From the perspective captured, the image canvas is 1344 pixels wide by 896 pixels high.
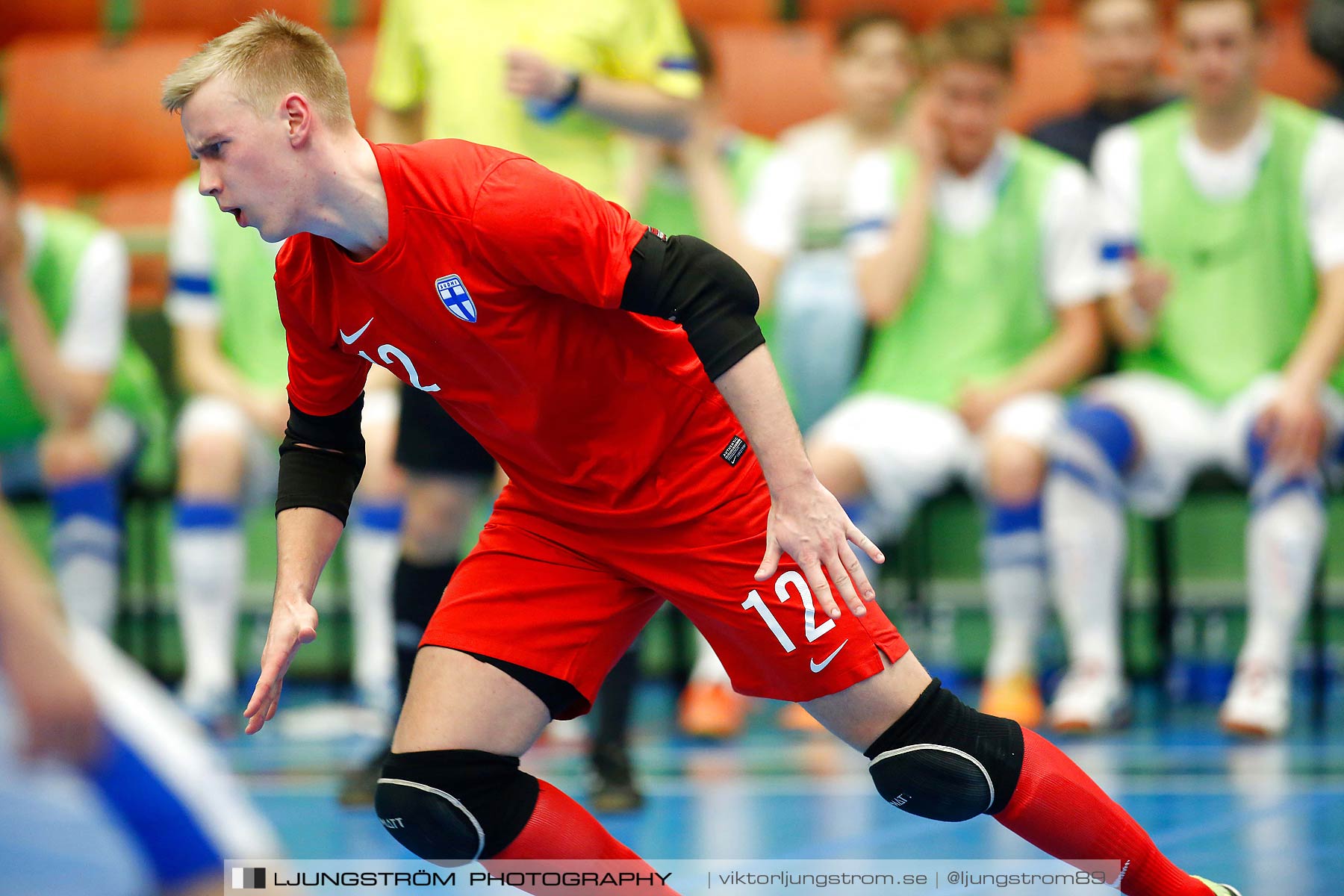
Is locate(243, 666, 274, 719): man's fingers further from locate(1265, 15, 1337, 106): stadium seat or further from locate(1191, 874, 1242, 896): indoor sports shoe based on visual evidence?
locate(1265, 15, 1337, 106): stadium seat

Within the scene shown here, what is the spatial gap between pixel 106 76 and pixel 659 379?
16.3ft

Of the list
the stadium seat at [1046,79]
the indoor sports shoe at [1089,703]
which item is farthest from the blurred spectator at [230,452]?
the stadium seat at [1046,79]

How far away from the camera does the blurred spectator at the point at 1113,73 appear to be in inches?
193

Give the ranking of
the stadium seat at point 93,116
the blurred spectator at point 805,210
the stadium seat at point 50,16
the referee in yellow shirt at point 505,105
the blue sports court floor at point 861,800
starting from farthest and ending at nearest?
the stadium seat at point 50,16, the stadium seat at point 93,116, the blurred spectator at point 805,210, the referee in yellow shirt at point 505,105, the blue sports court floor at point 861,800

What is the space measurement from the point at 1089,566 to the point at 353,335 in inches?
109

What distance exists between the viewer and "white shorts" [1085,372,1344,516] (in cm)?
447

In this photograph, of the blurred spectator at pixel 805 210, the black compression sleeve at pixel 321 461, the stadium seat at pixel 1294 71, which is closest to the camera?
the black compression sleeve at pixel 321 461

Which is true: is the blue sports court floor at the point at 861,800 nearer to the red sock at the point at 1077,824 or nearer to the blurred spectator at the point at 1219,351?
the blurred spectator at the point at 1219,351

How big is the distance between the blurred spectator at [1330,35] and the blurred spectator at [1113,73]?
466 millimetres

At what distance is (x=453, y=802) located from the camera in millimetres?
2252

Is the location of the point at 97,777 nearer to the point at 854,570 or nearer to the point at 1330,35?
the point at 854,570

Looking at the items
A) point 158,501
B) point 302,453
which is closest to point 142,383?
point 158,501

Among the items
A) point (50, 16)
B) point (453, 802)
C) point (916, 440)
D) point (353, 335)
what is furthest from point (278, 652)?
point (50, 16)

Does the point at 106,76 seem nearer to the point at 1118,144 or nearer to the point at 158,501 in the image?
the point at 158,501
